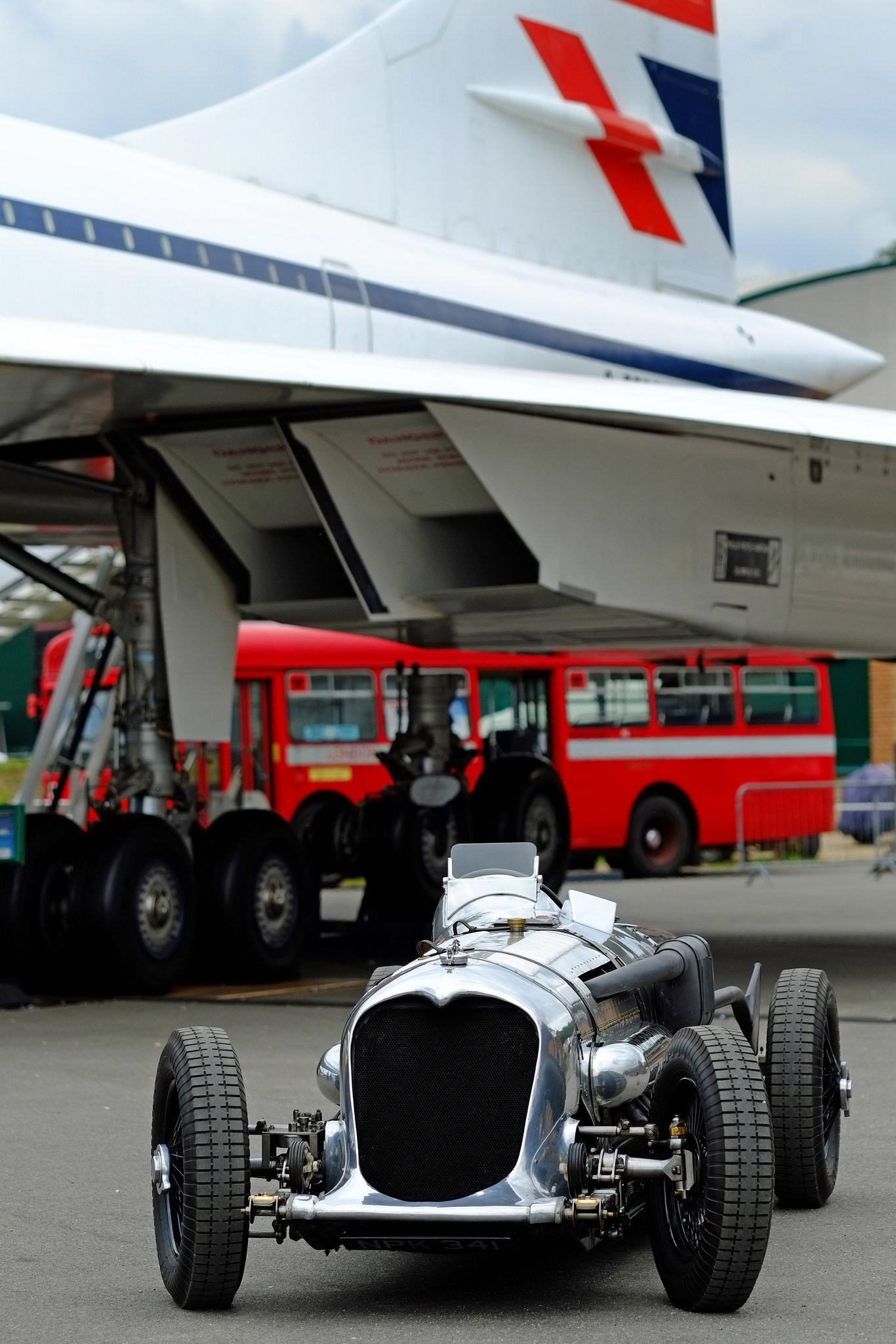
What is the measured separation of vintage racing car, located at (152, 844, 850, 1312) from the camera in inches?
155

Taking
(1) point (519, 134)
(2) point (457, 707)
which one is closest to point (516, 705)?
(2) point (457, 707)

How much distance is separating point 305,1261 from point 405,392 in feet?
16.9

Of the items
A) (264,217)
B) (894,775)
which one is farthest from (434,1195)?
(894,775)

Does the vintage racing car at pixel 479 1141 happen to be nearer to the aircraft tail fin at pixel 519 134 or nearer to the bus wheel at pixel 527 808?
the aircraft tail fin at pixel 519 134

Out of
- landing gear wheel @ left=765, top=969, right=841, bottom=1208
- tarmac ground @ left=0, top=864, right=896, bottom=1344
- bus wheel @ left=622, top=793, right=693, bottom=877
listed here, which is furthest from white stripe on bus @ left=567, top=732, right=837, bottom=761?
landing gear wheel @ left=765, top=969, right=841, bottom=1208

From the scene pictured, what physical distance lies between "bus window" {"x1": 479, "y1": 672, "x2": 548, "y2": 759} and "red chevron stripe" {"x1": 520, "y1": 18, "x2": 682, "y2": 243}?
298 inches

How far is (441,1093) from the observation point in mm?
4059

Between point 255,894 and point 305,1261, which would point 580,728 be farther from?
point 305,1261

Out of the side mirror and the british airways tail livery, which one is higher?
the british airways tail livery

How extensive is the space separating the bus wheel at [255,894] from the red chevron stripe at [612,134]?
6864 mm

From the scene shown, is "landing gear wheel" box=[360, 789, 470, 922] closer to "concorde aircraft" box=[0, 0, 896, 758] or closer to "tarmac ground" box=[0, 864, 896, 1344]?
"concorde aircraft" box=[0, 0, 896, 758]

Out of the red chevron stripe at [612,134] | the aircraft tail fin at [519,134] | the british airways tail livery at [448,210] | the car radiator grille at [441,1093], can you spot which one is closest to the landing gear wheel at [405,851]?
the british airways tail livery at [448,210]

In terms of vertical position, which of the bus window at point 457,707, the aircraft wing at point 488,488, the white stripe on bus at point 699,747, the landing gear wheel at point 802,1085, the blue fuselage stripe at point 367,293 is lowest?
the landing gear wheel at point 802,1085

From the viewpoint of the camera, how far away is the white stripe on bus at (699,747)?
22594 mm
